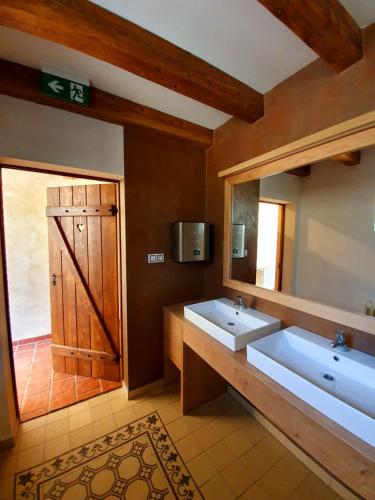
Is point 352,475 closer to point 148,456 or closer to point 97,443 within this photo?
point 148,456

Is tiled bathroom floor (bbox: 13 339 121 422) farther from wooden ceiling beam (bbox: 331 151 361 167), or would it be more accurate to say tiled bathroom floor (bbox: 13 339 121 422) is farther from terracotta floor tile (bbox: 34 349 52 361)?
wooden ceiling beam (bbox: 331 151 361 167)

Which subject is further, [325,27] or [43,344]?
[43,344]

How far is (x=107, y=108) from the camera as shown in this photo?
155 cm

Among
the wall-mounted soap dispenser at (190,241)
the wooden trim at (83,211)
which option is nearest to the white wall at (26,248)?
the wooden trim at (83,211)

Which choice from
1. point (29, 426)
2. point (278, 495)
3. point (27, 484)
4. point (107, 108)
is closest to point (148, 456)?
point (27, 484)

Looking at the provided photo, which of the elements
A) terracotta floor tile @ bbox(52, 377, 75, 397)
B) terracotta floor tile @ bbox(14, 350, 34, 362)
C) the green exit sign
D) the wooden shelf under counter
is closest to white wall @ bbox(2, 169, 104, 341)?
terracotta floor tile @ bbox(14, 350, 34, 362)

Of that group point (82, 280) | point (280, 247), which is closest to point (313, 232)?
point (280, 247)

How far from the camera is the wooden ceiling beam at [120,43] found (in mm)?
871

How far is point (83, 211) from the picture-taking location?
2039mm

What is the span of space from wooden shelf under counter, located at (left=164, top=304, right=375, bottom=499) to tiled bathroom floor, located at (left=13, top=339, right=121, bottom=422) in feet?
2.92

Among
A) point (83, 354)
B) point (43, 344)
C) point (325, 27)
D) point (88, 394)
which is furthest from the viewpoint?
point (43, 344)

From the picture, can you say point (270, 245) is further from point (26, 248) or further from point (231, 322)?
point (26, 248)

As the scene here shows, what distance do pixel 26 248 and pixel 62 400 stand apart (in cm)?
190

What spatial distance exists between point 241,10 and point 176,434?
2.64 m
